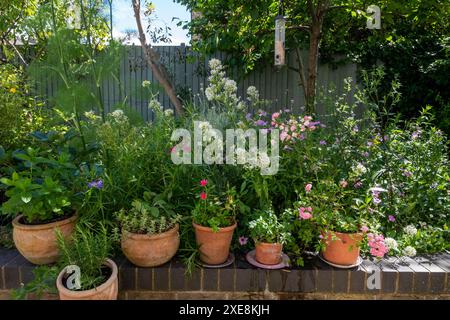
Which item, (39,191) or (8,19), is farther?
(8,19)

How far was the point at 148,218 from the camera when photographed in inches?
68.1

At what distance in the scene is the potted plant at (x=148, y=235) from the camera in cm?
168

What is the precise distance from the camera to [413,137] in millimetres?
2354

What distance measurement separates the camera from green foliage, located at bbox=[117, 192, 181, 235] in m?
1.69

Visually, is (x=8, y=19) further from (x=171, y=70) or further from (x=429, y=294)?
(x=429, y=294)

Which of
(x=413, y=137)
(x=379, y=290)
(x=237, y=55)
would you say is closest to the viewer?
(x=379, y=290)

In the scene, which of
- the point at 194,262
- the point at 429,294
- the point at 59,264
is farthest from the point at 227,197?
the point at 429,294

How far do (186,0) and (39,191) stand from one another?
3.62 metres

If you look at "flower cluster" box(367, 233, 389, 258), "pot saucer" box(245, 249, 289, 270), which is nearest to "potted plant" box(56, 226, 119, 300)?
"pot saucer" box(245, 249, 289, 270)

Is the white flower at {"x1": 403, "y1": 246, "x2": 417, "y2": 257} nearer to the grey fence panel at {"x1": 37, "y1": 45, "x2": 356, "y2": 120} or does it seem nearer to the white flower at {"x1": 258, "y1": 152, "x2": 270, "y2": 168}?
the white flower at {"x1": 258, "y1": 152, "x2": 270, "y2": 168}

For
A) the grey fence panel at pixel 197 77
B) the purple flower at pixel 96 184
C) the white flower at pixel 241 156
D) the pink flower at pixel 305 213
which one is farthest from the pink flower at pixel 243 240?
the grey fence panel at pixel 197 77

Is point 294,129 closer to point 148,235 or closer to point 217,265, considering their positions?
point 217,265

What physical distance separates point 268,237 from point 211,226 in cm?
29

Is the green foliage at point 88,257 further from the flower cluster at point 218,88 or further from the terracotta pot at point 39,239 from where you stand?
the flower cluster at point 218,88
